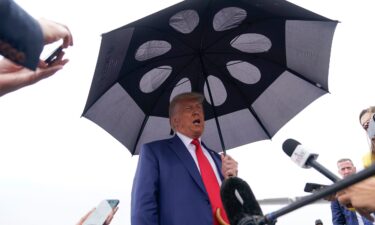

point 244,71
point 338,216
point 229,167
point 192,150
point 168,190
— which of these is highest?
point 244,71

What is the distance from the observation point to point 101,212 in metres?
1.86

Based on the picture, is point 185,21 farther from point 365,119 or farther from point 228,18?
point 365,119

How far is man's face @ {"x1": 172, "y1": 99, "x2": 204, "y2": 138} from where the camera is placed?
350 cm

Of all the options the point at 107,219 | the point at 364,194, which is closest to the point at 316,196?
the point at 364,194

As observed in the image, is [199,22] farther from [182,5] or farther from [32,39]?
[32,39]

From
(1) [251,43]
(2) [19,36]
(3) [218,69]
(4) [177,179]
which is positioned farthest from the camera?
(3) [218,69]

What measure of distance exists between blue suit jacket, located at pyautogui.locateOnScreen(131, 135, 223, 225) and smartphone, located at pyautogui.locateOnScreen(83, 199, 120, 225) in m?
1.09

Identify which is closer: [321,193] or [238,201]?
[321,193]

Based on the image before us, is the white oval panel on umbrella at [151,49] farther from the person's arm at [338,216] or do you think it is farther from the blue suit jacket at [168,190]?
the person's arm at [338,216]

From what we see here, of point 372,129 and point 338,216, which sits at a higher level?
point 372,129

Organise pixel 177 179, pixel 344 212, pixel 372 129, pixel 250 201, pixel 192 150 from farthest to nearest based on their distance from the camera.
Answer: pixel 344 212, pixel 192 150, pixel 177 179, pixel 372 129, pixel 250 201

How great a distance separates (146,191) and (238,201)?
3.52 ft

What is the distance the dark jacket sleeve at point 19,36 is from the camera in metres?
1.23

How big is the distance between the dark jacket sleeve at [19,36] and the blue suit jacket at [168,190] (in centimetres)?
192
